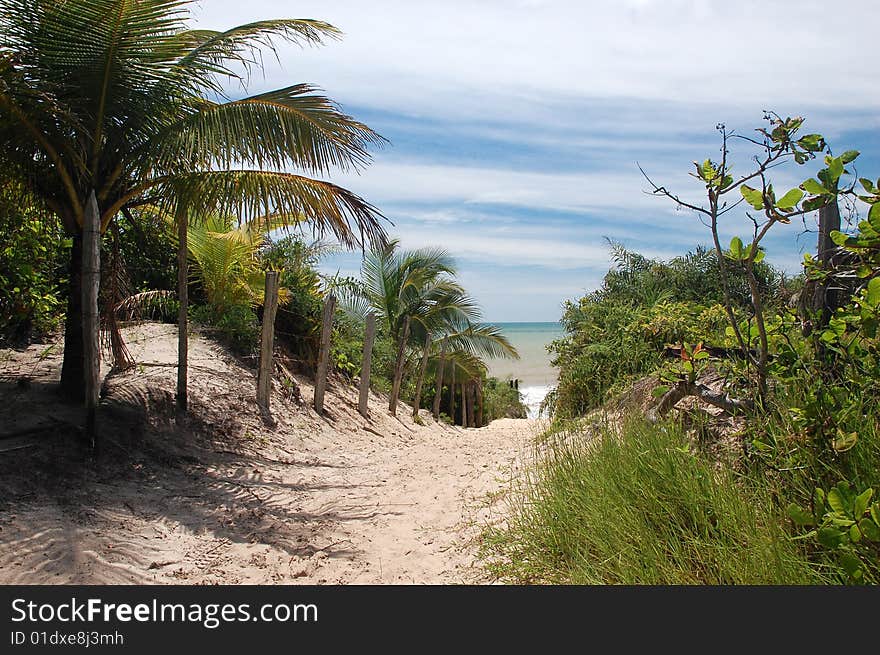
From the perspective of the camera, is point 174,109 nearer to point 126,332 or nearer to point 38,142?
point 38,142

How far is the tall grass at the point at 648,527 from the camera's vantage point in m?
2.97

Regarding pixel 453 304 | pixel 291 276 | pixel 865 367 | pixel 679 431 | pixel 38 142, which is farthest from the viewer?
pixel 453 304

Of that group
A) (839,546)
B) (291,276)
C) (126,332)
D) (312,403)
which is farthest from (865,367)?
(291,276)

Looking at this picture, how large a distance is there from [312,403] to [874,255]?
362 inches

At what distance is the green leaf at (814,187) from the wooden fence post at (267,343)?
24.6 ft

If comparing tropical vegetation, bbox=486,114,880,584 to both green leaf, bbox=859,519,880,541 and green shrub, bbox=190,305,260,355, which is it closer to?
green leaf, bbox=859,519,880,541

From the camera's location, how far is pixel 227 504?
19.1ft

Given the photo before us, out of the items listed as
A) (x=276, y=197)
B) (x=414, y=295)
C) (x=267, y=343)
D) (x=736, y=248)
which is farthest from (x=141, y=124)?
(x=414, y=295)

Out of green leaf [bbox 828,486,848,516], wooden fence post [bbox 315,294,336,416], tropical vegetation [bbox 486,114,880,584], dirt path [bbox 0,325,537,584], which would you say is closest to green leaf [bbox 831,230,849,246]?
tropical vegetation [bbox 486,114,880,584]

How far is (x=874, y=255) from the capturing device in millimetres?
2898

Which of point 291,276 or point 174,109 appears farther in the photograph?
point 291,276

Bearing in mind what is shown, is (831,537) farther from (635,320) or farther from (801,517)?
(635,320)

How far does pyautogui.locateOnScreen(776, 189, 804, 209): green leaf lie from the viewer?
304cm

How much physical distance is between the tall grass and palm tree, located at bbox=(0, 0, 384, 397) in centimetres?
455
